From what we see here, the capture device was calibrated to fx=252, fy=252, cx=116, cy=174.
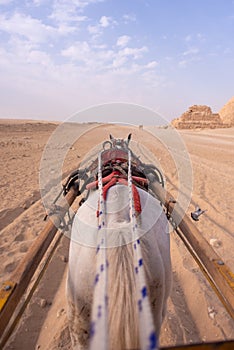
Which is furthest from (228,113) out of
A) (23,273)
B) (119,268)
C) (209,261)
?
(23,273)

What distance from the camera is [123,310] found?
134cm

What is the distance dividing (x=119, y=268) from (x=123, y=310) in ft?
0.69

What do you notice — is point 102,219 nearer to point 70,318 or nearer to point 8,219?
point 70,318

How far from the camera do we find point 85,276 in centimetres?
161

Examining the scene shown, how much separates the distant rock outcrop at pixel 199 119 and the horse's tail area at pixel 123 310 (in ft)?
169

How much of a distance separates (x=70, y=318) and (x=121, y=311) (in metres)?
0.63

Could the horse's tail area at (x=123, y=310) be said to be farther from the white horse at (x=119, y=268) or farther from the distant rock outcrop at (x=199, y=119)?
the distant rock outcrop at (x=199, y=119)

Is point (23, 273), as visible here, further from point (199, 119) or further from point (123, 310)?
point (199, 119)

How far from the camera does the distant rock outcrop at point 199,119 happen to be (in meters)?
50.7

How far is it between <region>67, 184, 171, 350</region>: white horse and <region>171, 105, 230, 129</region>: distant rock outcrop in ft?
167

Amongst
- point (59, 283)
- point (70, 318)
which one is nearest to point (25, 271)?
point (70, 318)

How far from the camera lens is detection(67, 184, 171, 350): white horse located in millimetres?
1345

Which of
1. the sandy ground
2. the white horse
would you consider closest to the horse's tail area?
the white horse

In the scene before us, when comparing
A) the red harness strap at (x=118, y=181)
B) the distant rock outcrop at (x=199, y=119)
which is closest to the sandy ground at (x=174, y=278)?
the red harness strap at (x=118, y=181)
